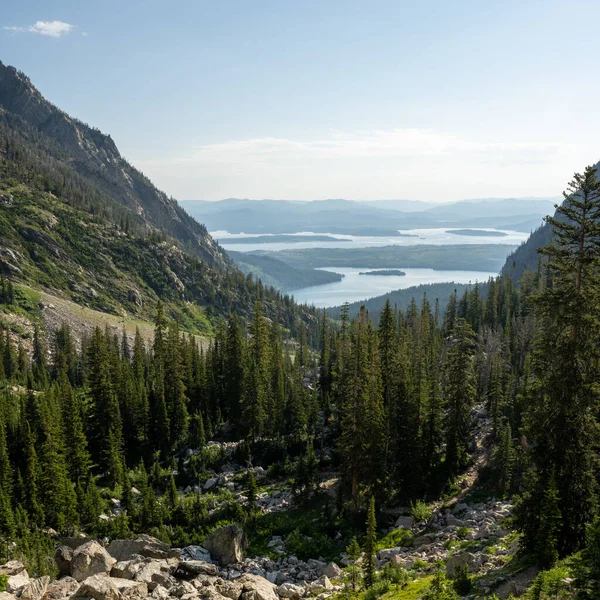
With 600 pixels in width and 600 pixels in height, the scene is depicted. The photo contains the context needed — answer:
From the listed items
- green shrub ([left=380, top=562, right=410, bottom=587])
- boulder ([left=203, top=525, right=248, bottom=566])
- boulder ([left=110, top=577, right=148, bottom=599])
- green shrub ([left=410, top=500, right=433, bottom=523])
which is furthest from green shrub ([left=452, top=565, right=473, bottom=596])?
boulder ([left=203, top=525, right=248, bottom=566])

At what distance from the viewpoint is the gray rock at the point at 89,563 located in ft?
83.8

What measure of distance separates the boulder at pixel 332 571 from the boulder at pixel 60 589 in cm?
1448

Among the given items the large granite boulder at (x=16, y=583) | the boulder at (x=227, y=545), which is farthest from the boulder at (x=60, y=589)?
the boulder at (x=227, y=545)

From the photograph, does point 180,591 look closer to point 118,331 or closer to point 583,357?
point 583,357

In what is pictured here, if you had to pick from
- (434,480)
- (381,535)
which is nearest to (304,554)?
(381,535)

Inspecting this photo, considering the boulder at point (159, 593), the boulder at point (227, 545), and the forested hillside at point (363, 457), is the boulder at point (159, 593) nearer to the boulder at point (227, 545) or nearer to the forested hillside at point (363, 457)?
the forested hillside at point (363, 457)

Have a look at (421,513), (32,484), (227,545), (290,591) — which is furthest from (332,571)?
(32,484)

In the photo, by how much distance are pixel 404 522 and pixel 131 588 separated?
72.2ft

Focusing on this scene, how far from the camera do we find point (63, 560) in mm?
27141

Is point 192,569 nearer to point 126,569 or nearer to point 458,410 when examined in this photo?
point 126,569

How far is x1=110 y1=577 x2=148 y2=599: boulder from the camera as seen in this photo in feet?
73.1

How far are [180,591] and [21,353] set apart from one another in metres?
103

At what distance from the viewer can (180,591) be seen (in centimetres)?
2383

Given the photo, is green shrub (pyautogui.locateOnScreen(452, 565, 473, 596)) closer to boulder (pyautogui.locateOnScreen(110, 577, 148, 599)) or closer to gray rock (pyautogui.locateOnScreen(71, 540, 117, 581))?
boulder (pyautogui.locateOnScreen(110, 577, 148, 599))
